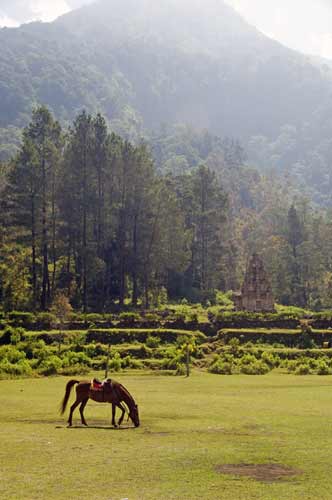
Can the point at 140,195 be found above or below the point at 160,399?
above

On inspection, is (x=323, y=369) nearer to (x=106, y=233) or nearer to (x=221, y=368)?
(x=221, y=368)

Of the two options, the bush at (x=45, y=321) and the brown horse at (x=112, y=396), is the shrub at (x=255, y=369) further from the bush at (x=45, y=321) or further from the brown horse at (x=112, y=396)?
the brown horse at (x=112, y=396)

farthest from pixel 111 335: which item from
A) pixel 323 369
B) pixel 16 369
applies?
pixel 323 369

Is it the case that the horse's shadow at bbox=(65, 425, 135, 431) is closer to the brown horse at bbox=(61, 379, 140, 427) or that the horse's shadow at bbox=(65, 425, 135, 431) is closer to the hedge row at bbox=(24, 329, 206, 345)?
the brown horse at bbox=(61, 379, 140, 427)

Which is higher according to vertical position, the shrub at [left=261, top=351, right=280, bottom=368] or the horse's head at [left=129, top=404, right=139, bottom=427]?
the horse's head at [left=129, top=404, right=139, bottom=427]

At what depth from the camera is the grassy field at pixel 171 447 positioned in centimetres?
1228

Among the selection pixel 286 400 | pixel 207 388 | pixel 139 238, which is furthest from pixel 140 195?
pixel 286 400

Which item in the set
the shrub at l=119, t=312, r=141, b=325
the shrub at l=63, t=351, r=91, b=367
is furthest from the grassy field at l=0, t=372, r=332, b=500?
the shrub at l=119, t=312, r=141, b=325

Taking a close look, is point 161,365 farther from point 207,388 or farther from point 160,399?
point 160,399

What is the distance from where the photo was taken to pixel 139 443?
1636cm

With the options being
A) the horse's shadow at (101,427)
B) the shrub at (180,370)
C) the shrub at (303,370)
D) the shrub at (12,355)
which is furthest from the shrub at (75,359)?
the horse's shadow at (101,427)

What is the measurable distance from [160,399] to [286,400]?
14.5 feet

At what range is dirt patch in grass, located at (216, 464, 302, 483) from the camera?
13.3 m

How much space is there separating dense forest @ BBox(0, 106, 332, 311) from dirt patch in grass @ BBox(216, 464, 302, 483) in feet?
162
